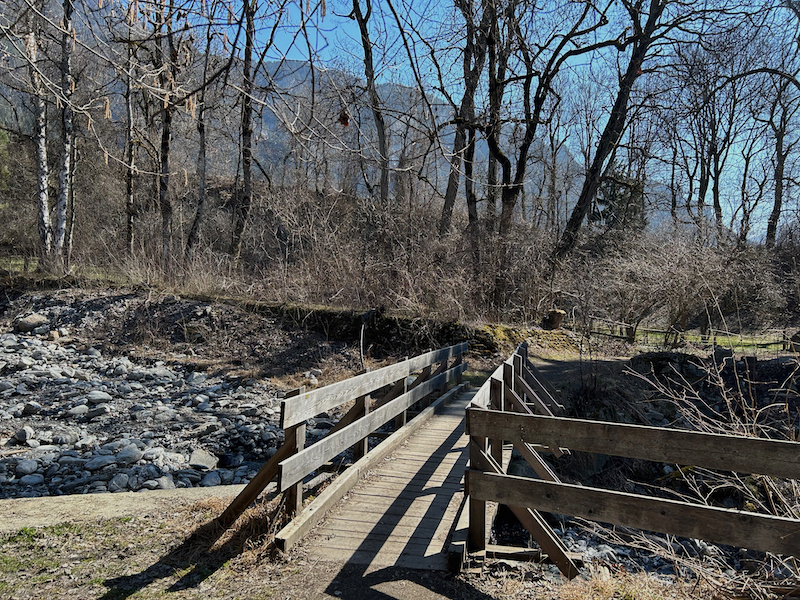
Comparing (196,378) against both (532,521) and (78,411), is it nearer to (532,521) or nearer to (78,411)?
(78,411)

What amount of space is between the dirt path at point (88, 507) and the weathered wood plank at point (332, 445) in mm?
1217

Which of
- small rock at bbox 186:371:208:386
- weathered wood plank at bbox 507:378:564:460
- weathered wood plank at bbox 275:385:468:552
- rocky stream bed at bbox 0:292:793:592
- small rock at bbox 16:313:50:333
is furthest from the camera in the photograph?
small rock at bbox 16:313:50:333

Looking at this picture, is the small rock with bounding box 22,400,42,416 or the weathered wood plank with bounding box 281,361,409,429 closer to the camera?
the weathered wood plank with bounding box 281,361,409,429

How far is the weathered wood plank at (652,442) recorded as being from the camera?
351 cm

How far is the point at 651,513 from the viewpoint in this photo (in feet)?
11.6

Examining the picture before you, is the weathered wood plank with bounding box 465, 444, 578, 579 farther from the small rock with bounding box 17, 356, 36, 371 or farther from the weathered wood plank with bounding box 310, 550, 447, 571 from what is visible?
the small rock with bounding box 17, 356, 36, 371

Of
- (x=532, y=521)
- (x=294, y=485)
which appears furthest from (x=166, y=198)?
(x=532, y=521)

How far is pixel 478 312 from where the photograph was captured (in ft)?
50.4

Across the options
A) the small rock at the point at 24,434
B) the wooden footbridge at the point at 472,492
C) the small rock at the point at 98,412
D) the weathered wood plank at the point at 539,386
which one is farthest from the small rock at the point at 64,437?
the weathered wood plank at the point at 539,386

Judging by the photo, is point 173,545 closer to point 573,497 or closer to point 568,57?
point 573,497

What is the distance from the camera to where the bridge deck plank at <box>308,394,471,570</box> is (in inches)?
167

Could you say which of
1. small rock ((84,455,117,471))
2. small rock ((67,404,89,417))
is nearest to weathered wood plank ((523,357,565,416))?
small rock ((84,455,117,471))

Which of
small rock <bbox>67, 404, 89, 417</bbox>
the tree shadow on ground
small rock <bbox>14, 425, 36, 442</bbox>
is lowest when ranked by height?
small rock <bbox>14, 425, 36, 442</bbox>

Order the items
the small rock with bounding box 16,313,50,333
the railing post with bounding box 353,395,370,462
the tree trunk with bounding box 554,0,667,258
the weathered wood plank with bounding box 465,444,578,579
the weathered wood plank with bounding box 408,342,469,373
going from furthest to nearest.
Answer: the tree trunk with bounding box 554,0,667,258
the small rock with bounding box 16,313,50,333
the weathered wood plank with bounding box 408,342,469,373
the railing post with bounding box 353,395,370,462
the weathered wood plank with bounding box 465,444,578,579
